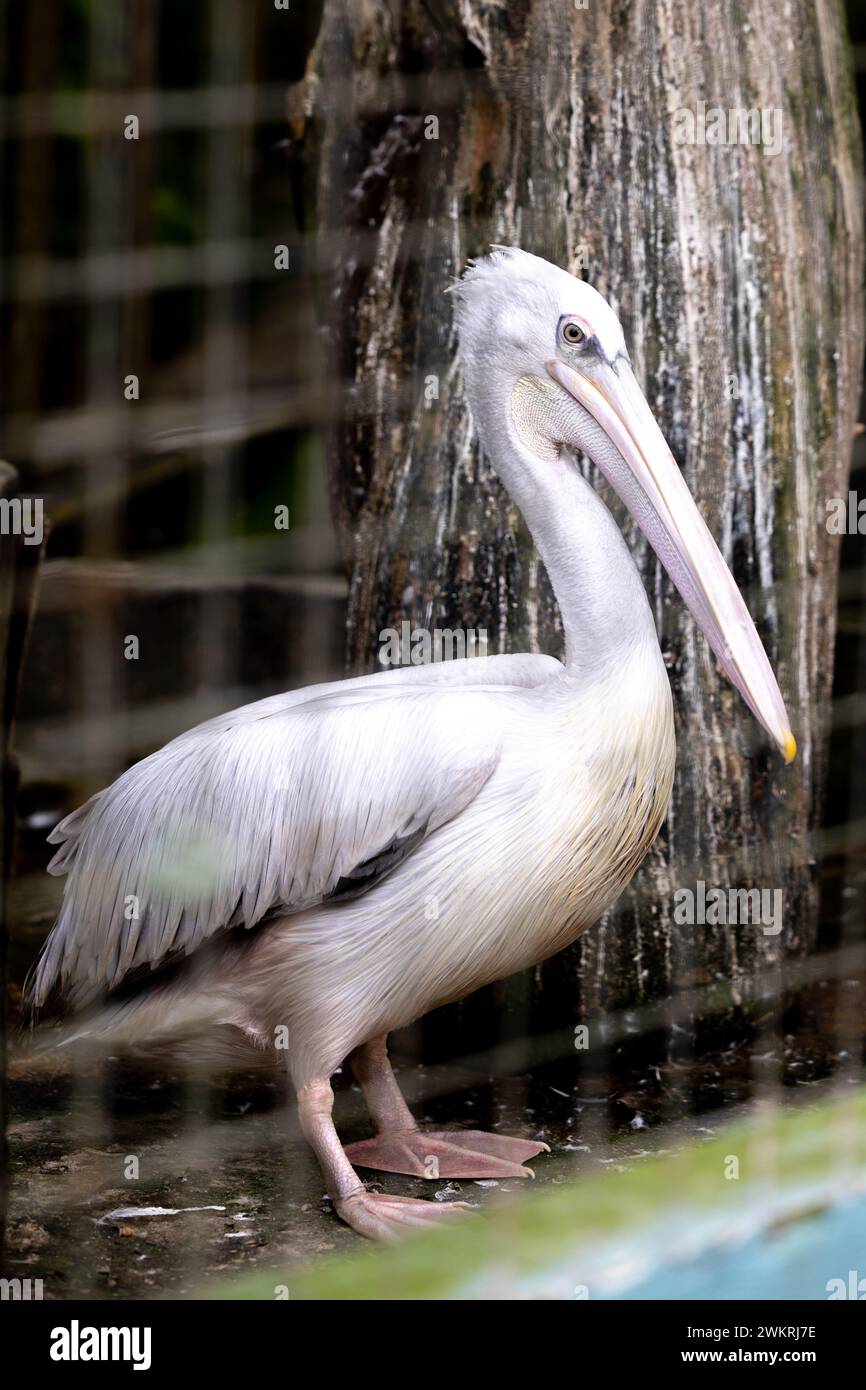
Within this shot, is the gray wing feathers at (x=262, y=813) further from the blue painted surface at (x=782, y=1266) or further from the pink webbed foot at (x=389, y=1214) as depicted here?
the blue painted surface at (x=782, y=1266)

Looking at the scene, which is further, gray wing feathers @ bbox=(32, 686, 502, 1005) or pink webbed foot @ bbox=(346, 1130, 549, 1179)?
pink webbed foot @ bbox=(346, 1130, 549, 1179)

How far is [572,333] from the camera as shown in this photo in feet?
8.52

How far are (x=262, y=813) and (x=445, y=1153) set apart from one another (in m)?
0.61

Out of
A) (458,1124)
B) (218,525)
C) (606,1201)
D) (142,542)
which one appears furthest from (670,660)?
(142,542)

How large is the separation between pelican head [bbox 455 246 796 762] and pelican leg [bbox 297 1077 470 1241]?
0.80 m

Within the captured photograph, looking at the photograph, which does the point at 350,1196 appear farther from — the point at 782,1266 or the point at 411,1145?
the point at 782,1266

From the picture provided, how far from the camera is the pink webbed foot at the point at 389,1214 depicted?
8.09 ft

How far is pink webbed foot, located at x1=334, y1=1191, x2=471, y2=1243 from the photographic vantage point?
2467 millimetres

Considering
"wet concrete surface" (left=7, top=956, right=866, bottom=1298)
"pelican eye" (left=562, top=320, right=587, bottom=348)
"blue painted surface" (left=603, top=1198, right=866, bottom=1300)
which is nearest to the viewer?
"blue painted surface" (left=603, top=1198, right=866, bottom=1300)

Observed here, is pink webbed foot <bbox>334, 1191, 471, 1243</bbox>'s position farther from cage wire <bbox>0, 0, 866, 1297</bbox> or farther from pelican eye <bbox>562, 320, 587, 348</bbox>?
pelican eye <bbox>562, 320, 587, 348</bbox>

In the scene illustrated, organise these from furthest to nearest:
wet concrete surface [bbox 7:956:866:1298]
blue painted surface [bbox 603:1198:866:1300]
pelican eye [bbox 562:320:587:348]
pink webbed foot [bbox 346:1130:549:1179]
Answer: pink webbed foot [bbox 346:1130:549:1179] < pelican eye [bbox 562:320:587:348] < wet concrete surface [bbox 7:956:866:1298] < blue painted surface [bbox 603:1198:866:1300]

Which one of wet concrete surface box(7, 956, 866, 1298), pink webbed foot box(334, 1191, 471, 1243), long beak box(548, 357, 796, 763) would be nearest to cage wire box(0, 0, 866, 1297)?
wet concrete surface box(7, 956, 866, 1298)

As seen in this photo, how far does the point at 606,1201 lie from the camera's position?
2025 millimetres
